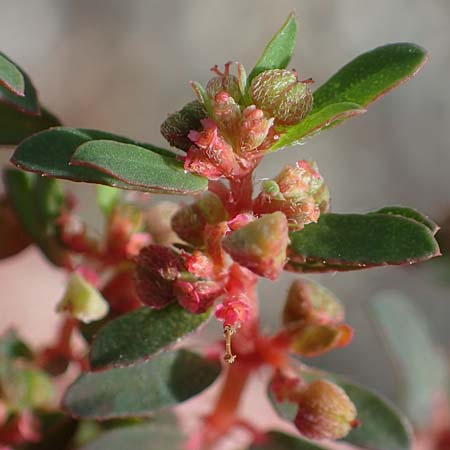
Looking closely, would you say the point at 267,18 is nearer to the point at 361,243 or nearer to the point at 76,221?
the point at 76,221

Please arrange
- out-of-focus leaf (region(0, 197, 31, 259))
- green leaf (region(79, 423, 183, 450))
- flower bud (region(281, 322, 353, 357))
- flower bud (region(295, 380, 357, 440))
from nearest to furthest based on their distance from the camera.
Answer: flower bud (region(295, 380, 357, 440)), flower bud (region(281, 322, 353, 357)), green leaf (region(79, 423, 183, 450)), out-of-focus leaf (region(0, 197, 31, 259))

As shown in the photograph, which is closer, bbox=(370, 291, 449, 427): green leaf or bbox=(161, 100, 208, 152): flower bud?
bbox=(161, 100, 208, 152): flower bud

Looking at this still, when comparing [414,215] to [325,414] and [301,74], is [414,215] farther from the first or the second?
[301,74]

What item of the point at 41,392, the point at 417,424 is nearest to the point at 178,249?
the point at 41,392

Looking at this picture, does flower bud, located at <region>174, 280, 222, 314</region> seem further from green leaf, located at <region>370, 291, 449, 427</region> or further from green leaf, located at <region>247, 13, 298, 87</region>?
green leaf, located at <region>370, 291, 449, 427</region>

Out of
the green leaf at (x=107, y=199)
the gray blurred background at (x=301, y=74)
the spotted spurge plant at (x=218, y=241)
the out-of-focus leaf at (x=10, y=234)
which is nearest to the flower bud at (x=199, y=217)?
the spotted spurge plant at (x=218, y=241)

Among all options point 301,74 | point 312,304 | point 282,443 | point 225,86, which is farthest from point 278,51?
point 301,74

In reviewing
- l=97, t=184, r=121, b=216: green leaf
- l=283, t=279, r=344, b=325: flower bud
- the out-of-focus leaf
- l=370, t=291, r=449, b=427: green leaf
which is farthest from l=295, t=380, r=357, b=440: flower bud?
Result: l=370, t=291, r=449, b=427: green leaf
